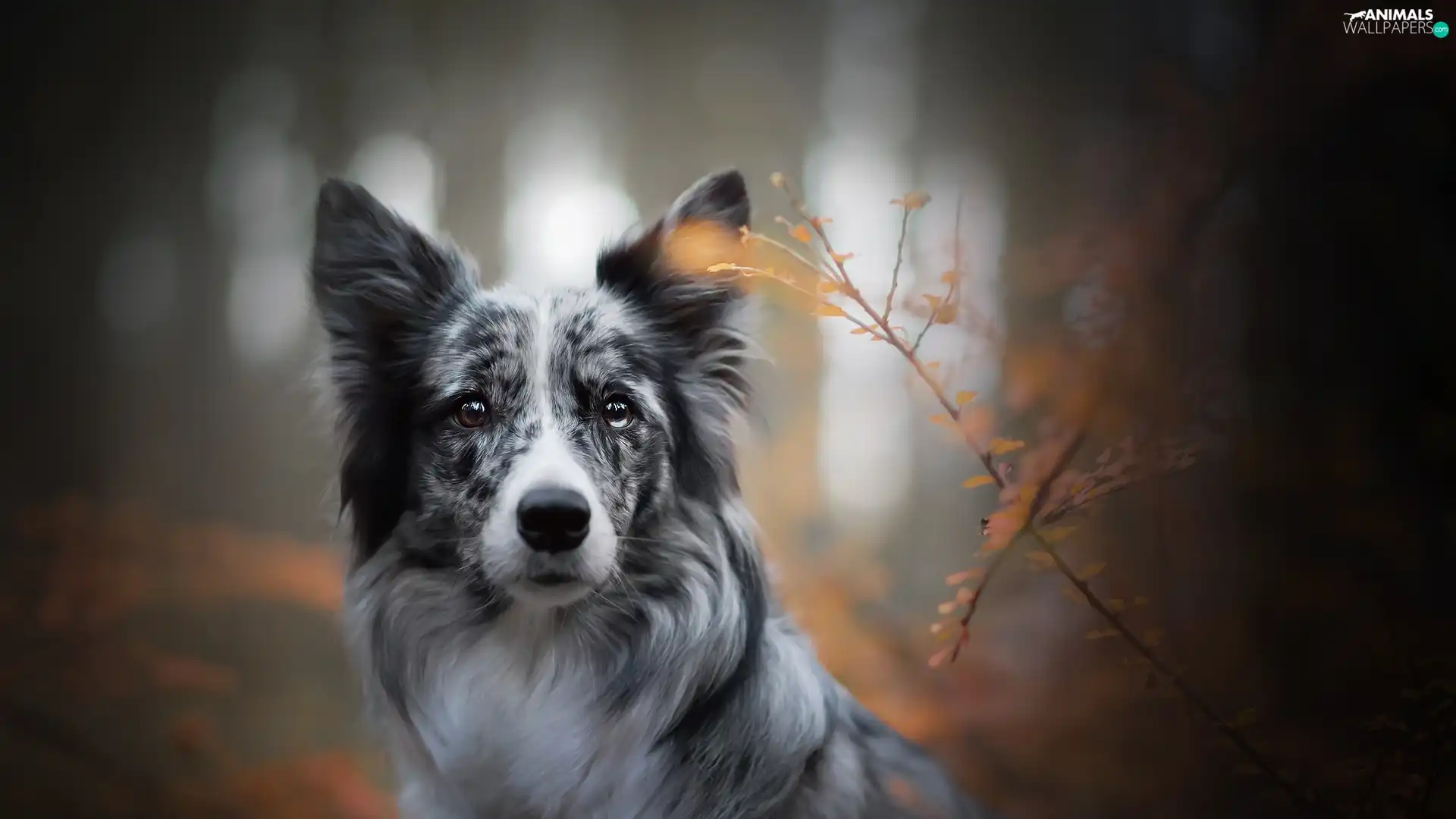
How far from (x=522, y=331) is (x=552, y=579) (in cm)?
34

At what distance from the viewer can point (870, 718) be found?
1444mm

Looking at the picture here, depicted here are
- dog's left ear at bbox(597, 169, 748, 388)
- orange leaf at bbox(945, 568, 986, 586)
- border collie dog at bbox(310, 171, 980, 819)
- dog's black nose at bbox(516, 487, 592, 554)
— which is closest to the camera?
dog's black nose at bbox(516, 487, 592, 554)

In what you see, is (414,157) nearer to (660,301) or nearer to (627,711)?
(660,301)

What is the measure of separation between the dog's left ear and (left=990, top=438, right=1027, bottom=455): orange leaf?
395mm

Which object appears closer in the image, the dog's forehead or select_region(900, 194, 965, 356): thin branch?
the dog's forehead

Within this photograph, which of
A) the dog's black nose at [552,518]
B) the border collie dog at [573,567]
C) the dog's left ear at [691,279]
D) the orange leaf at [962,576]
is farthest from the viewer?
the orange leaf at [962,576]

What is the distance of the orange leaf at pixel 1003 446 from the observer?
4.80 feet

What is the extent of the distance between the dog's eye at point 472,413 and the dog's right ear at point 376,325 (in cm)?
9

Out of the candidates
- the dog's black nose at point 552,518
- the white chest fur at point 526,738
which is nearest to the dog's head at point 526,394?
the dog's black nose at point 552,518

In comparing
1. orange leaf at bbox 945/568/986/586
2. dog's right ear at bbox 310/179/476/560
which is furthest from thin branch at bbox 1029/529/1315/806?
dog's right ear at bbox 310/179/476/560

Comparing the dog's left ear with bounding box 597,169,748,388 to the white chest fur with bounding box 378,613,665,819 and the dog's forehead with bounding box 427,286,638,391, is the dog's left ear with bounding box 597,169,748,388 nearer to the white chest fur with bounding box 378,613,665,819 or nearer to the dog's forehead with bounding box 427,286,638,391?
the dog's forehead with bounding box 427,286,638,391

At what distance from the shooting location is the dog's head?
1244 millimetres

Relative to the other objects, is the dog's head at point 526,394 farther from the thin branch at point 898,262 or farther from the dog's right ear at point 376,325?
the thin branch at point 898,262

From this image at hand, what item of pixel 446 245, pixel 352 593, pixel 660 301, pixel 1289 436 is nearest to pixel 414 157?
pixel 446 245
